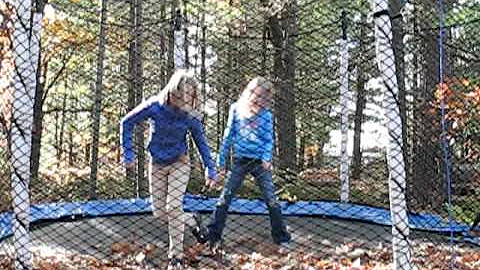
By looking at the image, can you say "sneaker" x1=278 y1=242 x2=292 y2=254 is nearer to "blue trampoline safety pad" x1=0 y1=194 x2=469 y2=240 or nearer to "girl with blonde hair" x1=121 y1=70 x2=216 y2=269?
"girl with blonde hair" x1=121 y1=70 x2=216 y2=269

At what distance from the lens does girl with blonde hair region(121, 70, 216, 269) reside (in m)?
4.10

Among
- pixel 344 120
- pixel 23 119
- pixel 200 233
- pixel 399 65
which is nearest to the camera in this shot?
pixel 23 119

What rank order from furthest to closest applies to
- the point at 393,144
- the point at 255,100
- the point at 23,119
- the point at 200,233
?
the point at 200,233
the point at 255,100
the point at 23,119
the point at 393,144

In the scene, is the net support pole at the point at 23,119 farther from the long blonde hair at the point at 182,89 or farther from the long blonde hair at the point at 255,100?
the long blonde hair at the point at 255,100

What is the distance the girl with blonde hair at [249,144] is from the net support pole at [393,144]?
1.56 meters

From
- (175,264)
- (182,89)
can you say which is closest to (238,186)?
(175,264)

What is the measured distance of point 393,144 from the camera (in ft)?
10.1

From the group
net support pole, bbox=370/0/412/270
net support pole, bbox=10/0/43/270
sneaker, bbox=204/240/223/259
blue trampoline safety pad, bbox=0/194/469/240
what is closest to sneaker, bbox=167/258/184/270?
sneaker, bbox=204/240/223/259

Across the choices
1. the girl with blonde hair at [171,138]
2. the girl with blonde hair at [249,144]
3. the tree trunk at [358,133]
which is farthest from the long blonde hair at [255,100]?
the tree trunk at [358,133]

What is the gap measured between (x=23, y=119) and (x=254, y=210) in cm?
329

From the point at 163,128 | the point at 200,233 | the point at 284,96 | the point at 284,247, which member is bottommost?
the point at 284,247

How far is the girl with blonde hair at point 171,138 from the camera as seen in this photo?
4098 millimetres

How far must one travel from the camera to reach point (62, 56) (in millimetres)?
13086

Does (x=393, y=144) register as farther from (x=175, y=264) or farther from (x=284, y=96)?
(x=284, y=96)
